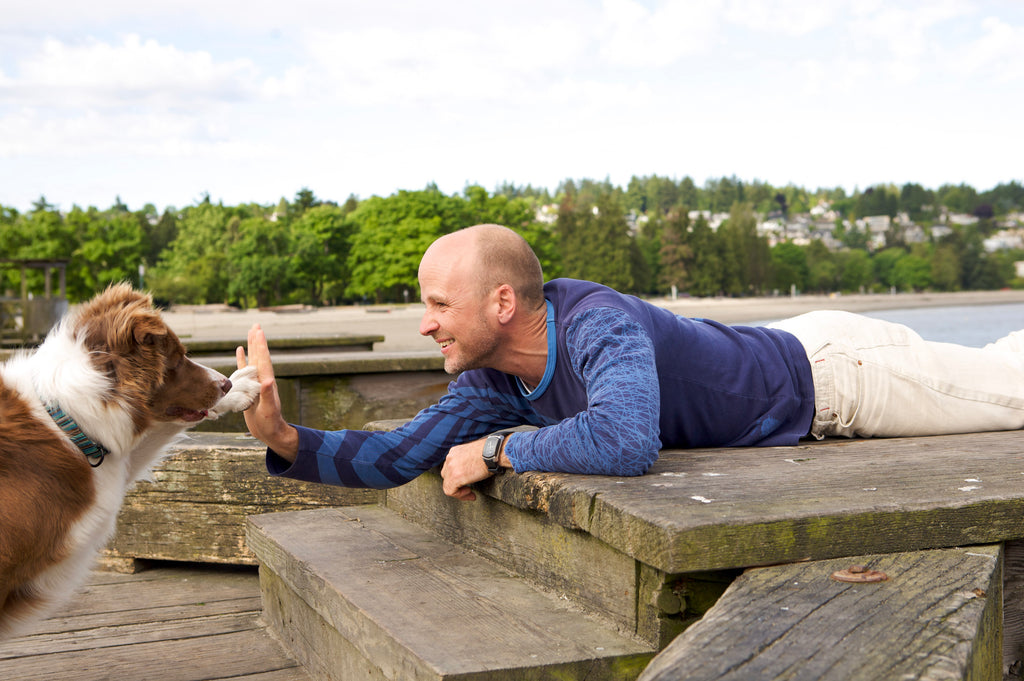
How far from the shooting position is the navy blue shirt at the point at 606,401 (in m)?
2.37

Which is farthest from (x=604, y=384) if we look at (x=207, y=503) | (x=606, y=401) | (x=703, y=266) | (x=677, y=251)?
(x=703, y=266)

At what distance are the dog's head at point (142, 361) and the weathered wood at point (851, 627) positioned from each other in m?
1.77

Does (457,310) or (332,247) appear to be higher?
(332,247)

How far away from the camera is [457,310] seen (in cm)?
265

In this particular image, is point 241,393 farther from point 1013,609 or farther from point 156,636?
point 1013,609

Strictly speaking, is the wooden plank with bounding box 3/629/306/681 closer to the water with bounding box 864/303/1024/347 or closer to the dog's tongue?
the dog's tongue

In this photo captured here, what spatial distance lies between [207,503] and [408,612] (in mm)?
1821

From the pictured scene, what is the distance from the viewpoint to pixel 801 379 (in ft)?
10.3

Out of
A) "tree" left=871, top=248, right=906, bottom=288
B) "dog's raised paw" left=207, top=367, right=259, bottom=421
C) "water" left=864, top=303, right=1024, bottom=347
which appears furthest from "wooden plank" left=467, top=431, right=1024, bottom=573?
"tree" left=871, top=248, right=906, bottom=288

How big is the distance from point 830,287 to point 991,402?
14302 cm

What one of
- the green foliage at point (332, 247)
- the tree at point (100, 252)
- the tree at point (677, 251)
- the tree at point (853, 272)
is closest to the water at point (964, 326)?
the green foliage at point (332, 247)

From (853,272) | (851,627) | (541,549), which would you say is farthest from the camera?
(853,272)

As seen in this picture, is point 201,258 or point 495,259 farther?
Result: point 201,258

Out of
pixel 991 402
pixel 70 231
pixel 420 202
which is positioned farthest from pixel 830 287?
pixel 991 402
